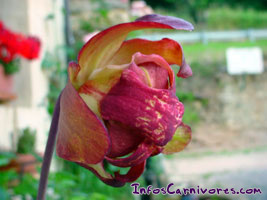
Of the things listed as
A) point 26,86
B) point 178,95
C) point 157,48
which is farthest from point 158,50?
point 178,95

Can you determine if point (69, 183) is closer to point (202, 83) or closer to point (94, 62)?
point (94, 62)

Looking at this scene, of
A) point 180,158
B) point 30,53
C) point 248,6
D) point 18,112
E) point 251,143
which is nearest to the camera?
point 30,53

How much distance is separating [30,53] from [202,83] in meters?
5.91

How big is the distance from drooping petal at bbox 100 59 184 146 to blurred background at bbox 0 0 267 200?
50 centimetres

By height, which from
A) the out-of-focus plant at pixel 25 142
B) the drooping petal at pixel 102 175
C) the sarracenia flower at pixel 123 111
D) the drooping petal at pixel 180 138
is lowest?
the out-of-focus plant at pixel 25 142

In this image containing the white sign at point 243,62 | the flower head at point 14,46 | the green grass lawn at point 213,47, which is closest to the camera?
the flower head at point 14,46

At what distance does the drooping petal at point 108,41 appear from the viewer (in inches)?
12.6

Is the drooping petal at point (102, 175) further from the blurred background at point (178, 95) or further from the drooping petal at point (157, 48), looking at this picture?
the blurred background at point (178, 95)

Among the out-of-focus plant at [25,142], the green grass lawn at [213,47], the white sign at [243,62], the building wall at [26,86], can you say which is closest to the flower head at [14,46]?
the building wall at [26,86]

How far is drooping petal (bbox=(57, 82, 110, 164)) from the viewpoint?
1.03 ft

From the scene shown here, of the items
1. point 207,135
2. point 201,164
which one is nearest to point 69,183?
point 201,164

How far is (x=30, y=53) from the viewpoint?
57.4 inches

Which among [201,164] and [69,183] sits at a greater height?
[69,183]

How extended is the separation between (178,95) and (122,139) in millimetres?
3230
